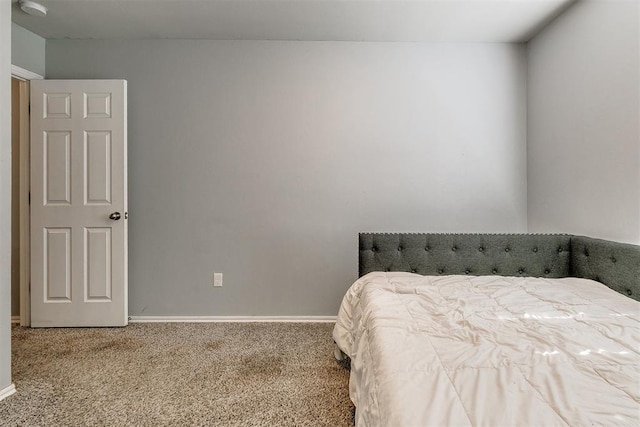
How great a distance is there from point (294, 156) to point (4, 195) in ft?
5.93

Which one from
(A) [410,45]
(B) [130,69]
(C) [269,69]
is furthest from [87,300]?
(A) [410,45]

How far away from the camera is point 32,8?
7.37 ft

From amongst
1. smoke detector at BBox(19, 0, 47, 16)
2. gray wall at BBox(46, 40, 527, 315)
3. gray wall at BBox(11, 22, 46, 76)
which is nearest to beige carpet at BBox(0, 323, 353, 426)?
gray wall at BBox(46, 40, 527, 315)

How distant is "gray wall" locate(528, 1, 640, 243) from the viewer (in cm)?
180

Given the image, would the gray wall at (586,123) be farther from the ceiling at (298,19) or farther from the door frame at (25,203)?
the door frame at (25,203)

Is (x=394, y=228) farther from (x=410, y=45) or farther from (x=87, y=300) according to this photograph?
(x=87, y=300)

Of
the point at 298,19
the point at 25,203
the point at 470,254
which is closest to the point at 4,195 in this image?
the point at 25,203

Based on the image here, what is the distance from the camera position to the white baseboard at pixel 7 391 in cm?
169

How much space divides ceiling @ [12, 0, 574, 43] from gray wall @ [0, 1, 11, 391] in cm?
71

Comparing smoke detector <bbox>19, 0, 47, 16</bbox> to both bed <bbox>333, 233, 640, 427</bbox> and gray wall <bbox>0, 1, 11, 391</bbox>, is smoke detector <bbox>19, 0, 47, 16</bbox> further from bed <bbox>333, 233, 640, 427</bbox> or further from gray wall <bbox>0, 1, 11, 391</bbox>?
bed <bbox>333, 233, 640, 427</bbox>

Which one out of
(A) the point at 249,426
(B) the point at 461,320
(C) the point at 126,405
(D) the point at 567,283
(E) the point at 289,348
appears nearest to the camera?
(B) the point at 461,320

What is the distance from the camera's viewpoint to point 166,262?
109 inches

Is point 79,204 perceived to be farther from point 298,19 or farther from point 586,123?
point 586,123

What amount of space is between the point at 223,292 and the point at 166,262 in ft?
1.76
